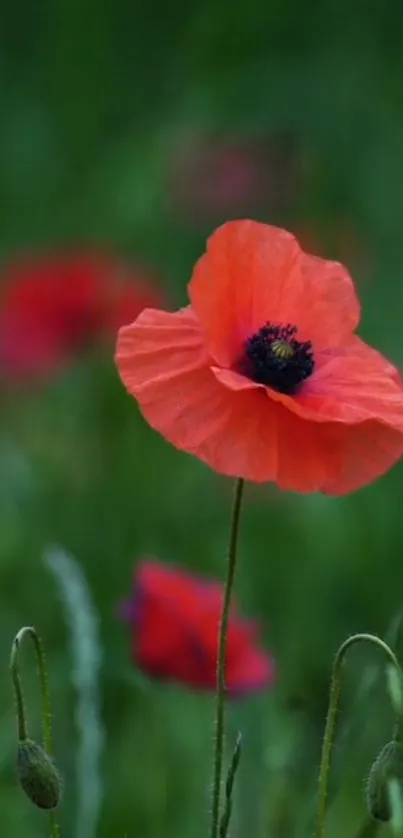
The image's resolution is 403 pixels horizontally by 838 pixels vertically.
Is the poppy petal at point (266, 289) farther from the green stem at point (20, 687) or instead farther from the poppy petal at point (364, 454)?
the green stem at point (20, 687)

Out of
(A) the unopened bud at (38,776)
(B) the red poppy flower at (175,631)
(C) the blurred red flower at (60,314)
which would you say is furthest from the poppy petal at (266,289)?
(C) the blurred red flower at (60,314)

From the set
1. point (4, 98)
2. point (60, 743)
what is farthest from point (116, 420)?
point (4, 98)

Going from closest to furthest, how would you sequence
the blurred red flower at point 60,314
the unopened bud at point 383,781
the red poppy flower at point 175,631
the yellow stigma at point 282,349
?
the unopened bud at point 383,781, the yellow stigma at point 282,349, the red poppy flower at point 175,631, the blurred red flower at point 60,314

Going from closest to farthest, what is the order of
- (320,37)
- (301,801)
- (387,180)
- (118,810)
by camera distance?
(301,801)
(118,810)
(387,180)
(320,37)

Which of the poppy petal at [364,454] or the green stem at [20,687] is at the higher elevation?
the poppy petal at [364,454]

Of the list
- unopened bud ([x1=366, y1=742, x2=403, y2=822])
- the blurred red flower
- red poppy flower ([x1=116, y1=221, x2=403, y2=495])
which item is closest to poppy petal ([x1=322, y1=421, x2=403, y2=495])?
red poppy flower ([x1=116, y1=221, x2=403, y2=495])

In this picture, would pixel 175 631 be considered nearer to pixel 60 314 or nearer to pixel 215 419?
pixel 215 419

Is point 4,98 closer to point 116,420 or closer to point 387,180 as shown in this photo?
point 387,180

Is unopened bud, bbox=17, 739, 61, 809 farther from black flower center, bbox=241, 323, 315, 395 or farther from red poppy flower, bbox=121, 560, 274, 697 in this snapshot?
red poppy flower, bbox=121, 560, 274, 697
